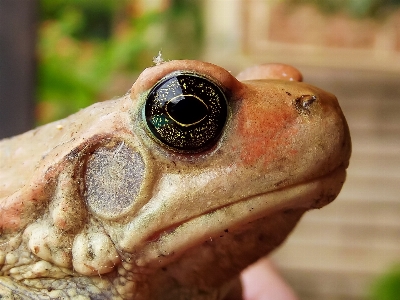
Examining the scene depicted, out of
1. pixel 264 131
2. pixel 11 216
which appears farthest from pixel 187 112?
pixel 11 216

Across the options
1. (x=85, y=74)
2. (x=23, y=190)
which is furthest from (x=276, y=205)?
(x=85, y=74)

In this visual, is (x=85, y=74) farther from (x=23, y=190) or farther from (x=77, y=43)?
(x=23, y=190)

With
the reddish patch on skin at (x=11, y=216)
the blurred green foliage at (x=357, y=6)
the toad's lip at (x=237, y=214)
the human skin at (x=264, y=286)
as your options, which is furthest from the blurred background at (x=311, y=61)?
the toad's lip at (x=237, y=214)

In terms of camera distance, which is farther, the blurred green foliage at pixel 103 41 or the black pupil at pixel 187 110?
the blurred green foliage at pixel 103 41

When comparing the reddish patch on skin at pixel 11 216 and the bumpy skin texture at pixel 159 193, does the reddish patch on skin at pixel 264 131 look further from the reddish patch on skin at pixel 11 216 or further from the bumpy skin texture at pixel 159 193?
the reddish patch on skin at pixel 11 216

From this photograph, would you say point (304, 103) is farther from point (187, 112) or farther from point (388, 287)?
point (388, 287)

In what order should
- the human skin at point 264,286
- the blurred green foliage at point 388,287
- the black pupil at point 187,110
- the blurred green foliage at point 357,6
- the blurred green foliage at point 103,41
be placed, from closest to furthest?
the black pupil at point 187,110, the human skin at point 264,286, the blurred green foliage at point 388,287, the blurred green foliage at point 103,41, the blurred green foliage at point 357,6
